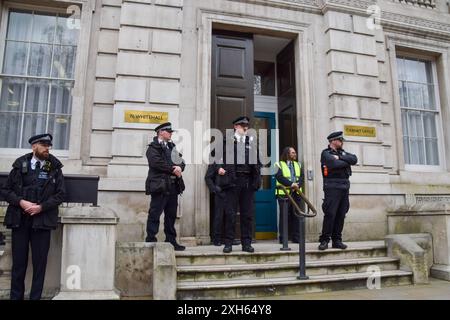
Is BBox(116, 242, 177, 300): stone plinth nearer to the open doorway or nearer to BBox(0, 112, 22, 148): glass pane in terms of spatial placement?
the open doorway

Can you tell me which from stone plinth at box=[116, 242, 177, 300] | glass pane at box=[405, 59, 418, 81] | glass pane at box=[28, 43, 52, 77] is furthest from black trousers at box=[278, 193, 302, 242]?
glass pane at box=[28, 43, 52, 77]

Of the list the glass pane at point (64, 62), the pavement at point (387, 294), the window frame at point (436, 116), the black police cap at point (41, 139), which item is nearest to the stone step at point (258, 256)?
the pavement at point (387, 294)

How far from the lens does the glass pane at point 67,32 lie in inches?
290

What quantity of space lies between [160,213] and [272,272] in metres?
1.86

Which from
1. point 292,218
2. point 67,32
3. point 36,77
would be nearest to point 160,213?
point 292,218

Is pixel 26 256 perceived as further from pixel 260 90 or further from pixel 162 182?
pixel 260 90

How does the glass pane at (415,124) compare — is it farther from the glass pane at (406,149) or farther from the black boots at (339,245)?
the black boots at (339,245)

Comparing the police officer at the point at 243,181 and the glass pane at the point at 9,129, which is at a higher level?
the glass pane at the point at 9,129

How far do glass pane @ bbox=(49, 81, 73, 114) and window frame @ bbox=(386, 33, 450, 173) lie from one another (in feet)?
24.0

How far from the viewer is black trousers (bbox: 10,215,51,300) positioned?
4.28m

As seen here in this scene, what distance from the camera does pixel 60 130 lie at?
23.3 ft

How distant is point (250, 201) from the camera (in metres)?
5.90

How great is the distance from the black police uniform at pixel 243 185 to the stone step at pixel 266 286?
848mm
